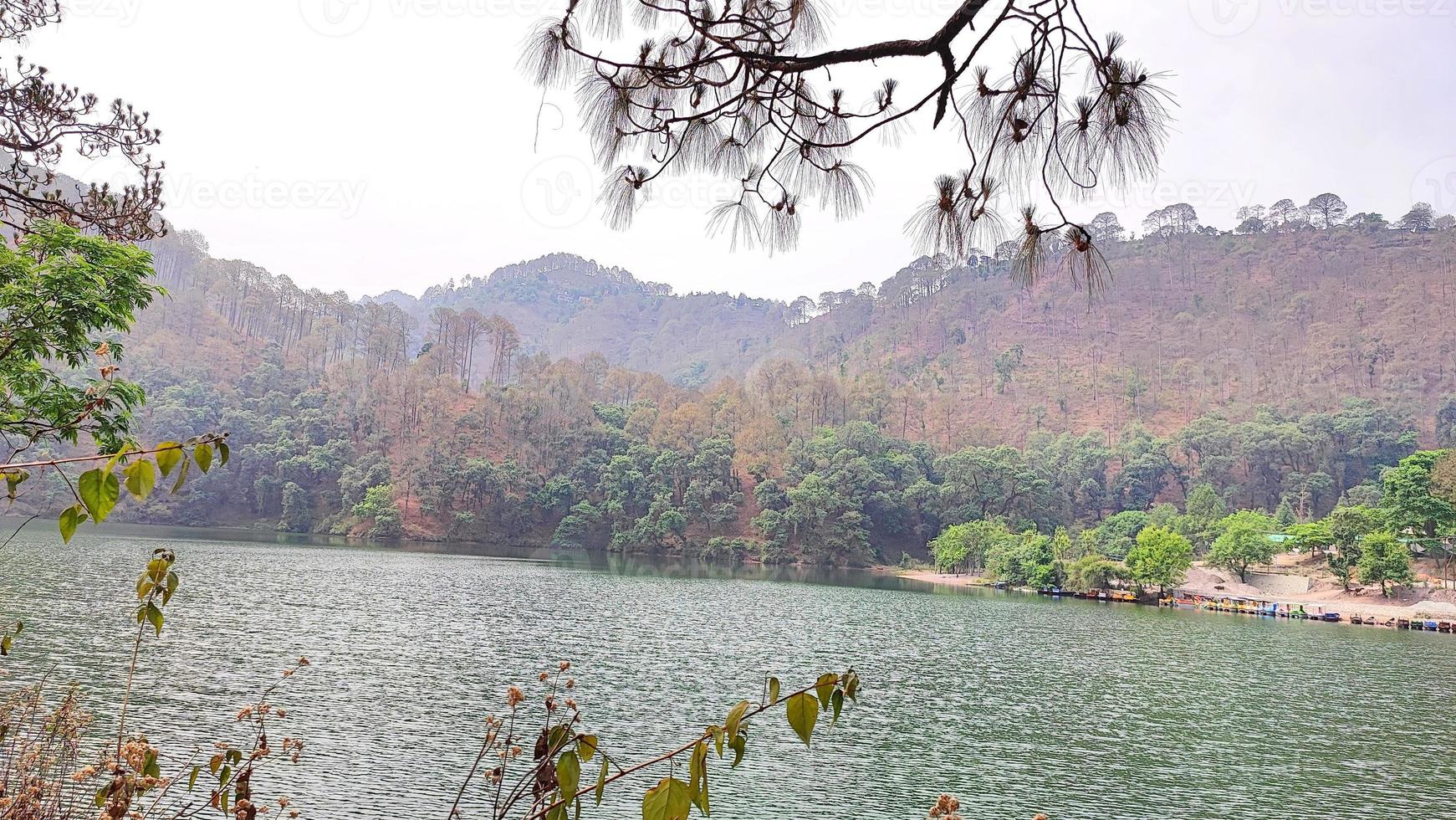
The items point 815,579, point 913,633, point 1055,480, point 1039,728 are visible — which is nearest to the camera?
point 1039,728

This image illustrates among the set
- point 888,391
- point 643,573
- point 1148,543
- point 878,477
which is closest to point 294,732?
point 643,573

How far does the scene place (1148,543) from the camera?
51.3 metres

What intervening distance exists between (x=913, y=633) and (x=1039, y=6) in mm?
29388

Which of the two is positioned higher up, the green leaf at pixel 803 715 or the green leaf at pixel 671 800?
the green leaf at pixel 803 715

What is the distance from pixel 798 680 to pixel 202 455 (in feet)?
63.6

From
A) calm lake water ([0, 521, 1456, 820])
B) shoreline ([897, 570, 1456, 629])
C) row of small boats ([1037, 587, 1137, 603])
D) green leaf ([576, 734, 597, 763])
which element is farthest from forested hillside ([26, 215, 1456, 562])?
green leaf ([576, 734, 597, 763])

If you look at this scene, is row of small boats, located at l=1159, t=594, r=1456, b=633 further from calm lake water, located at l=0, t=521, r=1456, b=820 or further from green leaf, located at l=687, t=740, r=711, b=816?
green leaf, located at l=687, t=740, r=711, b=816

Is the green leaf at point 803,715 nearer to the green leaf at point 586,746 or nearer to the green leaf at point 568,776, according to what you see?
the green leaf at point 568,776

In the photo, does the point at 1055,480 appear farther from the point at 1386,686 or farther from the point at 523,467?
the point at 1386,686

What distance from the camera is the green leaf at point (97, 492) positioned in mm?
1376

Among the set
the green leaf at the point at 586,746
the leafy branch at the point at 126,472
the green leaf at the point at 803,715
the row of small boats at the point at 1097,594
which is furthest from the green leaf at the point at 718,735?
the row of small boats at the point at 1097,594

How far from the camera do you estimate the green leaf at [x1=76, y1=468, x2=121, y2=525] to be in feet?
4.51

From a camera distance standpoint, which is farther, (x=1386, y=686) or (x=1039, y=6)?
(x=1386, y=686)

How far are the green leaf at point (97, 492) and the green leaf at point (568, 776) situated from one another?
87 cm
